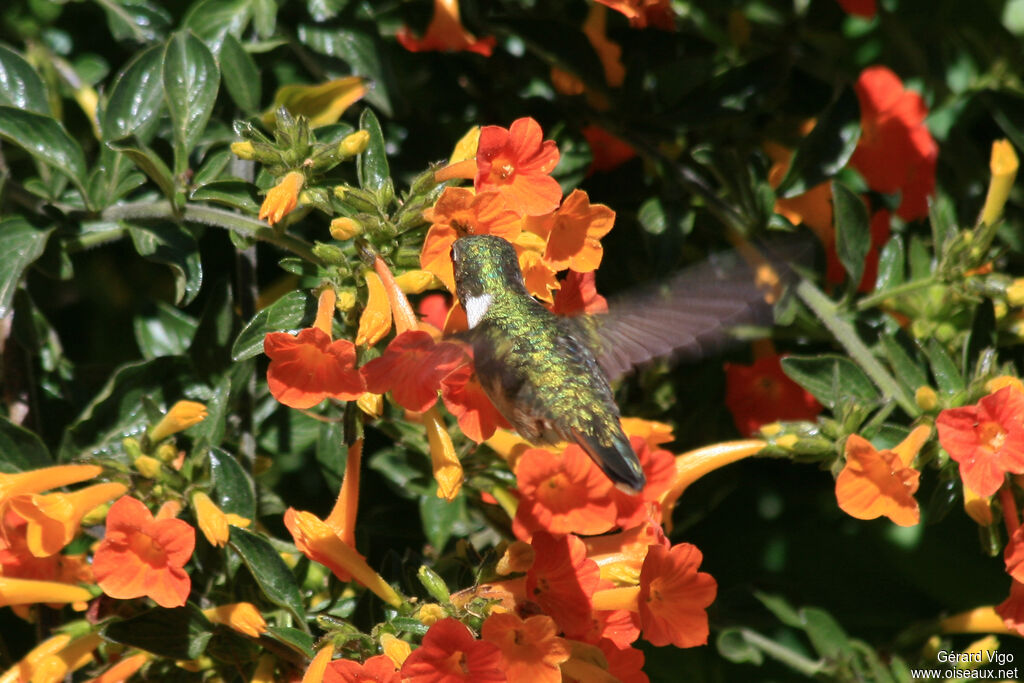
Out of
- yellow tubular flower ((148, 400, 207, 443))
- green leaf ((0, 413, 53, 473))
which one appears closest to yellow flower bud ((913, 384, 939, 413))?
yellow tubular flower ((148, 400, 207, 443))

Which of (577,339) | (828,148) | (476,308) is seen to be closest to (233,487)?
(476,308)

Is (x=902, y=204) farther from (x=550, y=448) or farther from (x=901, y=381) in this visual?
(x=550, y=448)

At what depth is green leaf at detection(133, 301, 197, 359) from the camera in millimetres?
2436

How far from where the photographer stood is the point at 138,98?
2197 mm

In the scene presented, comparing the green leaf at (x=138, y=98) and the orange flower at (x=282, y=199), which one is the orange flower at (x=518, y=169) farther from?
the green leaf at (x=138, y=98)

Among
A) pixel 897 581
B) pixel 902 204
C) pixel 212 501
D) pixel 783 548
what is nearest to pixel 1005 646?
pixel 897 581

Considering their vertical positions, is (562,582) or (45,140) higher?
(45,140)

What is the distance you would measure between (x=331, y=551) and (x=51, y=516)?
501mm

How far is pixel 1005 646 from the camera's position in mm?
2711

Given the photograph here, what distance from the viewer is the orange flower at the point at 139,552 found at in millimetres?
1762

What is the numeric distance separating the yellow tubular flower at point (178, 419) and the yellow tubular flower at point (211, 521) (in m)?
0.15

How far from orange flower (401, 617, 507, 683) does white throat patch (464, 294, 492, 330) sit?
531mm

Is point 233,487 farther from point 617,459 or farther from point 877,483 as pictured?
point 877,483

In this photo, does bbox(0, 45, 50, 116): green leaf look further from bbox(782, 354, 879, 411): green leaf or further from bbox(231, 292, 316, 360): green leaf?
bbox(782, 354, 879, 411): green leaf
